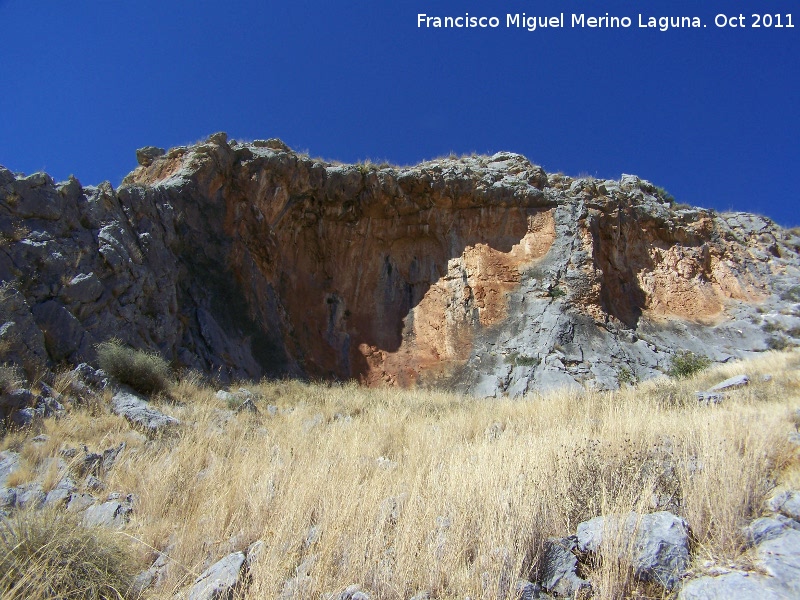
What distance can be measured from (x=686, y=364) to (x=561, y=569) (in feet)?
40.4

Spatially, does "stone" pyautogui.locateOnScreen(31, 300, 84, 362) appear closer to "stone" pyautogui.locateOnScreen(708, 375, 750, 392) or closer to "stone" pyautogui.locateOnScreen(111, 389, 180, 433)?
"stone" pyautogui.locateOnScreen(111, 389, 180, 433)

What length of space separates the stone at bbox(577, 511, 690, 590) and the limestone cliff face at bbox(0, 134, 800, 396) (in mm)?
9604

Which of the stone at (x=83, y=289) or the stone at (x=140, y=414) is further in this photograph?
the stone at (x=83, y=289)

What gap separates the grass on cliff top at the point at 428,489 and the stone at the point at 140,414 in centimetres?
22

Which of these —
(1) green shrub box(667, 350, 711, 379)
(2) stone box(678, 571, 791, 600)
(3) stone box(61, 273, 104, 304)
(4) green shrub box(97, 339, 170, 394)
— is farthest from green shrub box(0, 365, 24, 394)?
(1) green shrub box(667, 350, 711, 379)

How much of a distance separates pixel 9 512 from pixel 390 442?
3.95 m

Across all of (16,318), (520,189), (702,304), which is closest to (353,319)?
(520,189)

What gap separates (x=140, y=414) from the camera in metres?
6.89

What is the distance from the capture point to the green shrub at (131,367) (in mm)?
8289

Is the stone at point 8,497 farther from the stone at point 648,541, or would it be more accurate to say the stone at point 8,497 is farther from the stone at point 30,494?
the stone at point 648,541

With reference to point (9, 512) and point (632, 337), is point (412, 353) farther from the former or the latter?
point (9, 512)

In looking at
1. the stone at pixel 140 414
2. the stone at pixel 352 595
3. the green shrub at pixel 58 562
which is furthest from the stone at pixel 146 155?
the stone at pixel 352 595

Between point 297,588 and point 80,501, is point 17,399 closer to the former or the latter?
point 80,501

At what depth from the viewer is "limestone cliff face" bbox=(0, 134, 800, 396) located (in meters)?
12.1
